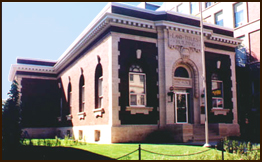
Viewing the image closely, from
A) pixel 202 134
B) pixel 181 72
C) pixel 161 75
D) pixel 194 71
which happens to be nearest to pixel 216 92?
pixel 194 71

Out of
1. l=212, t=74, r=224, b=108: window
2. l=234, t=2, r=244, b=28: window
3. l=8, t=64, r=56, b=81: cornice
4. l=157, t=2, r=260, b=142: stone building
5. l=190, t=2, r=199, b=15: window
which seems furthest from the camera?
l=190, t=2, r=199, b=15: window

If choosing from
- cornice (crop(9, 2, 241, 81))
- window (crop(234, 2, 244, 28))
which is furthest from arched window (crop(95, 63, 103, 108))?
window (crop(234, 2, 244, 28))

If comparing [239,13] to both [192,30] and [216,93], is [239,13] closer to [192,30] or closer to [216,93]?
[216,93]

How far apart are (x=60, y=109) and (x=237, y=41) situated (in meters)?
19.2

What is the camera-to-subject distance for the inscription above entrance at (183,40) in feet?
65.0

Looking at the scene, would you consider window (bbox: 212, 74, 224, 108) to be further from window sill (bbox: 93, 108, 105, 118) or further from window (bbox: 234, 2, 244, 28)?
window (bbox: 234, 2, 244, 28)

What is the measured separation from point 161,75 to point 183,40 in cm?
319

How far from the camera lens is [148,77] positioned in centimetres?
1903

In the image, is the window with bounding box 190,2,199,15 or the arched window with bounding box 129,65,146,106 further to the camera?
the window with bounding box 190,2,199,15

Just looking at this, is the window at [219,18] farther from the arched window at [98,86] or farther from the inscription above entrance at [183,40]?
the arched window at [98,86]

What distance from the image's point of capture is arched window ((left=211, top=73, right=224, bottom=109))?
2199 centimetres

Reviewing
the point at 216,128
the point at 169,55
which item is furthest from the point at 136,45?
the point at 216,128

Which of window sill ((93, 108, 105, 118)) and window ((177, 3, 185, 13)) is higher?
window ((177, 3, 185, 13))

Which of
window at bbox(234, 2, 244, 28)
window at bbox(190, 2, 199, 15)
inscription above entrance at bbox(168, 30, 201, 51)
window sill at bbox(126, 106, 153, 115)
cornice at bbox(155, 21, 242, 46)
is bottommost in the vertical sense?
window sill at bbox(126, 106, 153, 115)
